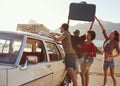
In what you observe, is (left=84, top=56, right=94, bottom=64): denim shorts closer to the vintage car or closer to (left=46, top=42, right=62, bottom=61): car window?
the vintage car

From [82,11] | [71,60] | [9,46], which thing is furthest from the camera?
[82,11]

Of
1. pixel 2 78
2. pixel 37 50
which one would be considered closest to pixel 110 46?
pixel 37 50

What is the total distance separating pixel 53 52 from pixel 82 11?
2.69 m

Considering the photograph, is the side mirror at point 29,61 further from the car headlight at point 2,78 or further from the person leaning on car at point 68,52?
the person leaning on car at point 68,52

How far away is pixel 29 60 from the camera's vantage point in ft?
18.0

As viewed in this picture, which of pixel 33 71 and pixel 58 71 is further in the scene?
pixel 58 71

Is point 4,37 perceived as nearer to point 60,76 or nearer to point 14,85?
point 14,85

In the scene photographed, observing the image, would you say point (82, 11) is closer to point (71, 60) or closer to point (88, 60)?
point (88, 60)

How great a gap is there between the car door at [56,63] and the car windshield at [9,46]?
990mm

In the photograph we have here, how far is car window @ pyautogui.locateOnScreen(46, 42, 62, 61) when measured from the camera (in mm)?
7004

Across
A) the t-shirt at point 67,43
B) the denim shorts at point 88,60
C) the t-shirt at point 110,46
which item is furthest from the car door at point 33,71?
the t-shirt at point 110,46

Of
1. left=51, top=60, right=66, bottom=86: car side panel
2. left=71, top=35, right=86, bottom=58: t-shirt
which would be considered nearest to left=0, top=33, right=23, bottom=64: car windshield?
left=51, top=60, right=66, bottom=86: car side panel

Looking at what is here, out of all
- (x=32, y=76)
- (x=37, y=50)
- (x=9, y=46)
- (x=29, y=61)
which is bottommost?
(x=32, y=76)

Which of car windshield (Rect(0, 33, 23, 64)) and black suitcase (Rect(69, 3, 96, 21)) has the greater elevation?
black suitcase (Rect(69, 3, 96, 21))
